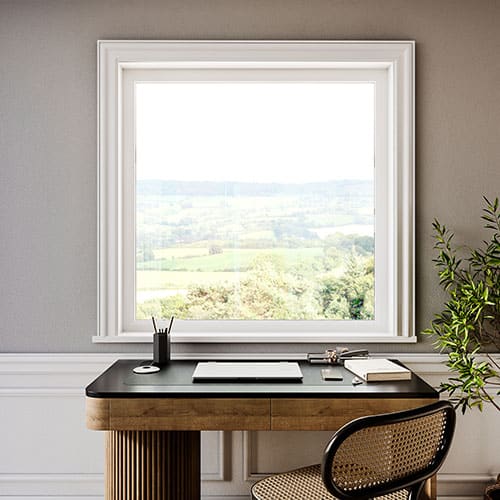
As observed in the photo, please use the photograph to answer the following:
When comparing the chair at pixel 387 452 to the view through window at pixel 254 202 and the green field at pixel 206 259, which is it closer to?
the view through window at pixel 254 202

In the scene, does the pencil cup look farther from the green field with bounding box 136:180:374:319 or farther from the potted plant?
the potted plant

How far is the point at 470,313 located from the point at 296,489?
3.26 feet

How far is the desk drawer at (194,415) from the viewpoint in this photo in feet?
6.92

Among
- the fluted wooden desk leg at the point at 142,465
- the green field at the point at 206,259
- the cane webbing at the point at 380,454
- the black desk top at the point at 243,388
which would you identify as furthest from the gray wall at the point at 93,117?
the cane webbing at the point at 380,454

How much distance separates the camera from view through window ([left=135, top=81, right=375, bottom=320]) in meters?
2.82

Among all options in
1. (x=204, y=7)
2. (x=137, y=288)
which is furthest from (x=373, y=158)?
(x=137, y=288)

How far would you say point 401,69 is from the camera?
2652 millimetres

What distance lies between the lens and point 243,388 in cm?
218

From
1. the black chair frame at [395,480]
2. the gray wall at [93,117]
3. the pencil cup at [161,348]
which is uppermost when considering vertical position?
the gray wall at [93,117]

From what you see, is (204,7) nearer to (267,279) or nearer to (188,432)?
(267,279)

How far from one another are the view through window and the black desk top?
0.54 m

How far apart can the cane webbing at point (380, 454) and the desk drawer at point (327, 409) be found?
0.34 meters

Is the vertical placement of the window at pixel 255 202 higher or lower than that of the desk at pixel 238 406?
higher

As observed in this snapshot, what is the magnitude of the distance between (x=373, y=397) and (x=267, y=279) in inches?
35.0
